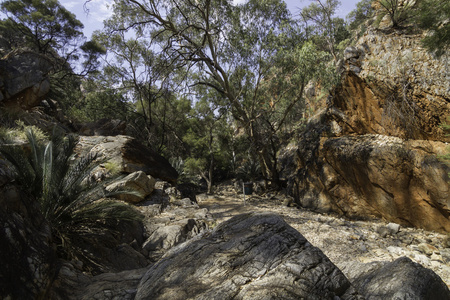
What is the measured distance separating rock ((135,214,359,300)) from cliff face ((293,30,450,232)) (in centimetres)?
570

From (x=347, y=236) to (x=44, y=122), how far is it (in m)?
11.4

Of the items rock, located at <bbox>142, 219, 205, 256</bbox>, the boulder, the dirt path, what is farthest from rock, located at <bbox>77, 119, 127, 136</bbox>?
the dirt path

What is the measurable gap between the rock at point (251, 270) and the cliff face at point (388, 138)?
570 centimetres

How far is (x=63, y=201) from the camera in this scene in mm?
4281

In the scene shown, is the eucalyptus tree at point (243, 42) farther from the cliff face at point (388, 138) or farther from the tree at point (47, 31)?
the tree at point (47, 31)

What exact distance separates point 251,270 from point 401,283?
1332mm

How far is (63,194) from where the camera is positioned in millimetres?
4301

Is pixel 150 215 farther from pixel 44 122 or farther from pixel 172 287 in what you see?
pixel 44 122

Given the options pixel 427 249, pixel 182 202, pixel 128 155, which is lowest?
pixel 427 249

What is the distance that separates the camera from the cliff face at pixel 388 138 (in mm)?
6297

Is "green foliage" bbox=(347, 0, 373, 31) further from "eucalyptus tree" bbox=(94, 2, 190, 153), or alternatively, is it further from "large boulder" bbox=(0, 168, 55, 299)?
"large boulder" bbox=(0, 168, 55, 299)

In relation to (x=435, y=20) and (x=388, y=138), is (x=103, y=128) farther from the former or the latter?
(x=435, y=20)

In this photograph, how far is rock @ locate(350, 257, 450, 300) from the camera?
2.15m

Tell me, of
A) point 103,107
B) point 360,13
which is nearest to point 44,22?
point 103,107
